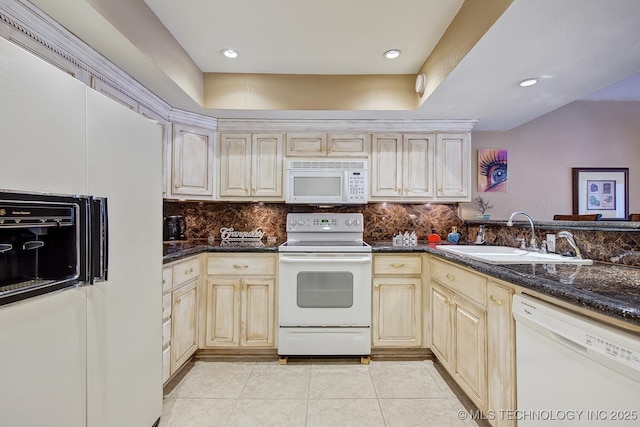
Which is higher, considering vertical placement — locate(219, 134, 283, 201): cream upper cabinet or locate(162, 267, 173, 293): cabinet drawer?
locate(219, 134, 283, 201): cream upper cabinet

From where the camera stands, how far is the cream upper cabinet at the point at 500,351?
4.27ft

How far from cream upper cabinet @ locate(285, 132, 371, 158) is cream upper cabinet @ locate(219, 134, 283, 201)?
0.15 meters

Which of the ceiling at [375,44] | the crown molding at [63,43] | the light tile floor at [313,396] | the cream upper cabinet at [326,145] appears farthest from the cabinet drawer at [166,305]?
the cream upper cabinet at [326,145]

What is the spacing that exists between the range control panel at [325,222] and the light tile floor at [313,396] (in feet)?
3.86

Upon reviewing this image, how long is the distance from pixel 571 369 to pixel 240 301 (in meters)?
2.09

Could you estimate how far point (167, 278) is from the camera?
190cm

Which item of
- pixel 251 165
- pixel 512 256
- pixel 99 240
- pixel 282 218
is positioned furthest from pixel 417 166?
pixel 99 240

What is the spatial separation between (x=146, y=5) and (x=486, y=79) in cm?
220

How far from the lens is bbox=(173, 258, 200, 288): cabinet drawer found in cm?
201

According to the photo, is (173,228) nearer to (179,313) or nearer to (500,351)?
(179,313)

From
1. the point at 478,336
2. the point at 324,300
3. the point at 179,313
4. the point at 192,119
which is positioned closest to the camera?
the point at 478,336

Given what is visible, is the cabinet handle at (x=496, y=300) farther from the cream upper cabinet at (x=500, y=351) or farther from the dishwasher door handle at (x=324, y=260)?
the dishwasher door handle at (x=324, y=260)

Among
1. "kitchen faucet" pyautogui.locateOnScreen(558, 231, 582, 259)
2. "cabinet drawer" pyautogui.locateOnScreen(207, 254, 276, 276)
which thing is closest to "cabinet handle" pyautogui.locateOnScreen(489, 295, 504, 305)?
"kitchen faucet" pyautogui.locateOnScreen(558, 231, 582, 259)

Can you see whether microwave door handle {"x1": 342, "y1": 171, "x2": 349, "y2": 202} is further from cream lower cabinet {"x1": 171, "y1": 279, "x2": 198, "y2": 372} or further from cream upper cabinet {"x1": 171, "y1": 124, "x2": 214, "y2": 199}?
cream lower cabinet {"x1": 171, "y1": 279, "x2": 198, "y2": 372}
